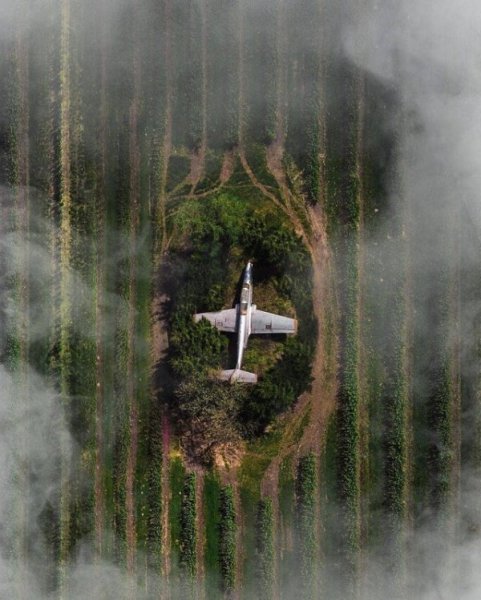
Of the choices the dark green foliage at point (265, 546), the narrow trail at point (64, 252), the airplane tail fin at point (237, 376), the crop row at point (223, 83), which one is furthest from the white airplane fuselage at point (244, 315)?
the narrow trail at point (64, 252)

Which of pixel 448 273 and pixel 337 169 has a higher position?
pixel 337 169

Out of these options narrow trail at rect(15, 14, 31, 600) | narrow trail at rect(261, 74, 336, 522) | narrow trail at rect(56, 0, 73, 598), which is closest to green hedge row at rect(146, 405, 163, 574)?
narrow trail at rect(56, 0, 73, 598)

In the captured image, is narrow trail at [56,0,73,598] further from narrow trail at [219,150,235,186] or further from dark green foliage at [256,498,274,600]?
dark green foliage at [256,498,274,600]

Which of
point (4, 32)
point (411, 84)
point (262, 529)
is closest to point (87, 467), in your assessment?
point (262, 529)

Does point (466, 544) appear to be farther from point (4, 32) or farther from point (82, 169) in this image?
point (4, 32)

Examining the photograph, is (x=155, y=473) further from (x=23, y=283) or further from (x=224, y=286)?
(x=23, y=283)

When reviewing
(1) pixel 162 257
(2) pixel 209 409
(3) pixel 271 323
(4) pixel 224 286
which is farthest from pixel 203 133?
(2) pixel 209 409

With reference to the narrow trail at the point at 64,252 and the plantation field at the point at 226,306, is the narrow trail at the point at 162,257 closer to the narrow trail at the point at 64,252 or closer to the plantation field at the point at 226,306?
the plantation field at the point at 226,306
